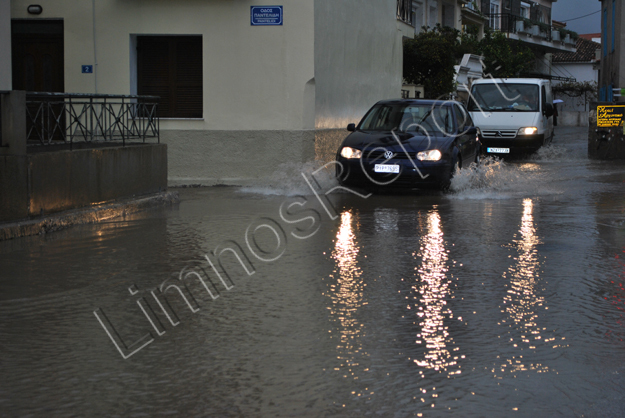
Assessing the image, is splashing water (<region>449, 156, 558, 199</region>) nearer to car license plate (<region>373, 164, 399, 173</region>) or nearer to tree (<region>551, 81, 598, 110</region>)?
car license plate (<region>373, 164, 399, 173</region>)

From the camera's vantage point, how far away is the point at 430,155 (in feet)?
44.5

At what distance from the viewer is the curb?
9172 millimetres

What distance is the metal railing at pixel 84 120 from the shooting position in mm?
10578

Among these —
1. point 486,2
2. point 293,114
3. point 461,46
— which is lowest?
point 293,114

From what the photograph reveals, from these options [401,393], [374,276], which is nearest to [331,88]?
[374,276]

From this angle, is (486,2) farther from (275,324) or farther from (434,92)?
(275,324)

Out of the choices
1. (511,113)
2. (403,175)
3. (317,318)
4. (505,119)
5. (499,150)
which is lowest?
(317,318)

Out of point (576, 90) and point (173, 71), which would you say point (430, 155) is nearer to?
point (173, 71)

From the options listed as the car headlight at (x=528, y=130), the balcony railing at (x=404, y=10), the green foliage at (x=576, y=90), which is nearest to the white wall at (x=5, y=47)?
the car headlight at (x=528, y=130)

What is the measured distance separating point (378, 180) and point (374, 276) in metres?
6.56

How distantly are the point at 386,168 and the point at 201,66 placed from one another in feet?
17.1

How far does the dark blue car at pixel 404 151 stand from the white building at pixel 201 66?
2.27m

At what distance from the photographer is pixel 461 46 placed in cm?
3166

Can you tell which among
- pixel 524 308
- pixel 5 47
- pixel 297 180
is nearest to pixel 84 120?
pixel 5 47
